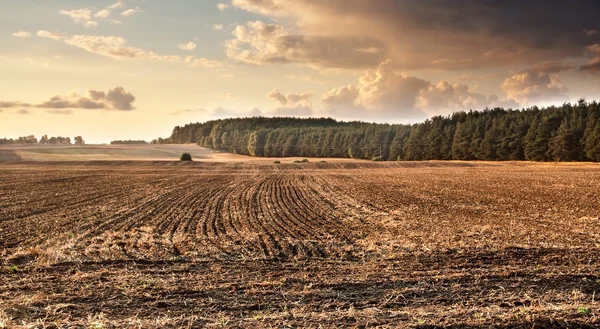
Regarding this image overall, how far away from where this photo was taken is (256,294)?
9.14 m

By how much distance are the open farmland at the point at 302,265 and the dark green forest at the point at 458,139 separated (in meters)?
52.5

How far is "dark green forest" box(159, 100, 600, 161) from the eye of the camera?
Answer: 71.7m

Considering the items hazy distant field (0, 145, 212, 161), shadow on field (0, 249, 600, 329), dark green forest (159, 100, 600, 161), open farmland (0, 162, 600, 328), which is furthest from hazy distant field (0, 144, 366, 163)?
shadow on field (0, 249, 600, 329)

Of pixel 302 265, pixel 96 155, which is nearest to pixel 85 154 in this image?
pixel 96 155

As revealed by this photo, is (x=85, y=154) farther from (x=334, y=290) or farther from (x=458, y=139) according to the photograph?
(x=334, y=290)

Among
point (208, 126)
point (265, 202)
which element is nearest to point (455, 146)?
point (265, 202)

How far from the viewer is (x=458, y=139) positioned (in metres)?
91.0

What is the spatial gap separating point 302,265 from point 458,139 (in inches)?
3334

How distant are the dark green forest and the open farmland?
52.5 meters

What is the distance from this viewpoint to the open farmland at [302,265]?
25.5 feet

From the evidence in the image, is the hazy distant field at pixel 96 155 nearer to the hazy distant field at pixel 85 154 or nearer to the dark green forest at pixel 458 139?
the hazy distant field at pixel 85 154

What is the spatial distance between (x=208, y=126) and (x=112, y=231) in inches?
6829

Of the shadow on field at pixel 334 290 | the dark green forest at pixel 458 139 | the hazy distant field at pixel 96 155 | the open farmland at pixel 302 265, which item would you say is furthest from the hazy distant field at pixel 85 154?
the shadow on field at pixel 334 290

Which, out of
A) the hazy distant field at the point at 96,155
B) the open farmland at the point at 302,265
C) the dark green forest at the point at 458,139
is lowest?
the open farmland at the point at 302,265
